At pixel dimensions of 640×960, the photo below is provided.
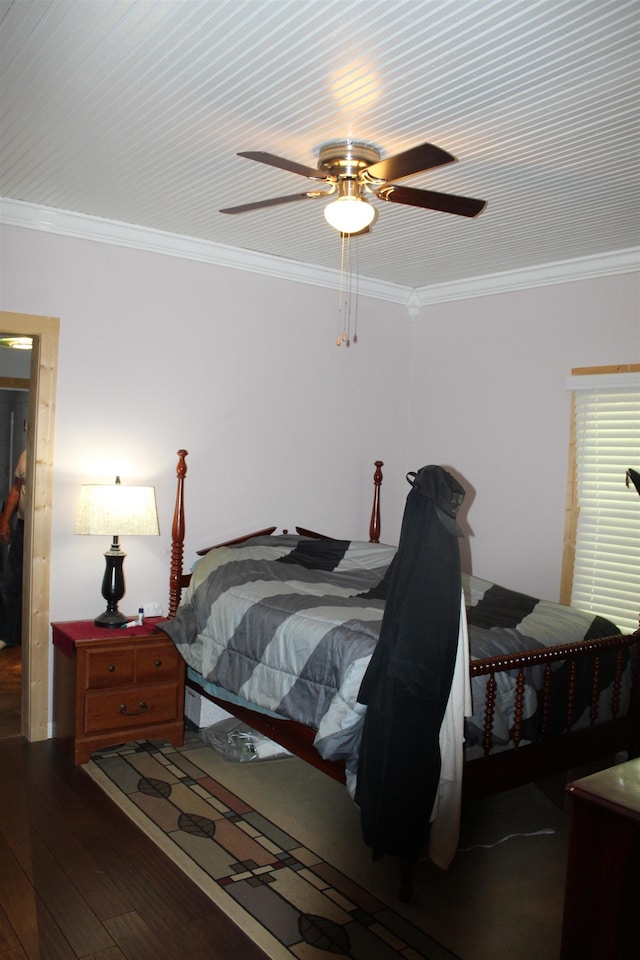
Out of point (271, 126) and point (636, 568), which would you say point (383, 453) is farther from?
point (271, 126)

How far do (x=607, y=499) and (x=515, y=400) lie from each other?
34.1 inches

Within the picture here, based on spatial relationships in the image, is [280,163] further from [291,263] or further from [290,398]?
[290,398]

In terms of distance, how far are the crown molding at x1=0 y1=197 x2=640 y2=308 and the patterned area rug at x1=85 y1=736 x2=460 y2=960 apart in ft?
8.67

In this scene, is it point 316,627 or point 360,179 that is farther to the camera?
point 316,627

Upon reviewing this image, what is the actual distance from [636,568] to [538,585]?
0.66m

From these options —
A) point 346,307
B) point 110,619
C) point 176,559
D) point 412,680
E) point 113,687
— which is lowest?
point 113,687

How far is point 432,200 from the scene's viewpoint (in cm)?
280

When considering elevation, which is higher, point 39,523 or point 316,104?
point 316,104

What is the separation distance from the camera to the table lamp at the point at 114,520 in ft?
12.7

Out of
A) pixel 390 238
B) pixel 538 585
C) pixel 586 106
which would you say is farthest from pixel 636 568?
pixel 586 106

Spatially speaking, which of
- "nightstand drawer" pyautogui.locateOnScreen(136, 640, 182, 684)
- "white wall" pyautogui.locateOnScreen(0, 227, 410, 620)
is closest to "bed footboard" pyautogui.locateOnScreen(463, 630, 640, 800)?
"nightstand drawer" pyautogui.locateOnScreen(136, 640, 182, 684)

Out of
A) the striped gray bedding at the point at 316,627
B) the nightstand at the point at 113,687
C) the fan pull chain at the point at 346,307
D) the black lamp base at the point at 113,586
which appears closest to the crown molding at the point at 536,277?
the fan pull chain at the point at 346,307

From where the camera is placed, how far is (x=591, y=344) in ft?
14.3

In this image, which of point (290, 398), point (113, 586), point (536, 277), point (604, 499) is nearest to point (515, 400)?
point (536, 277)
